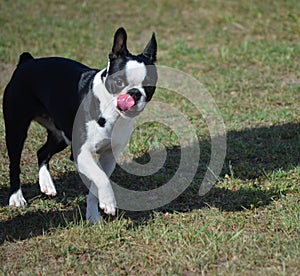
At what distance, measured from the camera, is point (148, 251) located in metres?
4.12

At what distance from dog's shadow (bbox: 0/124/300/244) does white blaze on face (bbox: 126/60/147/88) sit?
3.23 ft

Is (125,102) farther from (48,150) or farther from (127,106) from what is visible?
(48,150)

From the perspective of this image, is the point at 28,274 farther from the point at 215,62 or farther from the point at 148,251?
the point at 215,62

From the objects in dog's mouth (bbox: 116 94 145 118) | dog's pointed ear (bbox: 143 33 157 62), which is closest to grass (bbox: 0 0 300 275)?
dog's mouth (bbox: 116 94 145 118)

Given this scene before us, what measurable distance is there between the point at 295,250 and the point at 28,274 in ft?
5.27

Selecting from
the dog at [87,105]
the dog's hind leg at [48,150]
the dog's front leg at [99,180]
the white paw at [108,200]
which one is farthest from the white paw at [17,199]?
the white paw at [108,200]

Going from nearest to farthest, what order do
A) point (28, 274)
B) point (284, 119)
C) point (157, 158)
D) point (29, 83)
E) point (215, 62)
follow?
1. point (28, 274)
2. point (29, 83)
3. point (157, 158)
4. point (284, 119)
5. point (215, 62)

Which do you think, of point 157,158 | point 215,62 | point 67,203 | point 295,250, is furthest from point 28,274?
point 215,62

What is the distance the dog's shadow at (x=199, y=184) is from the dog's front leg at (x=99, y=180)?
0.35 meters

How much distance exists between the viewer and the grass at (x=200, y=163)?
13.3 feet

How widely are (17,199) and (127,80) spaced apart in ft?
4.61

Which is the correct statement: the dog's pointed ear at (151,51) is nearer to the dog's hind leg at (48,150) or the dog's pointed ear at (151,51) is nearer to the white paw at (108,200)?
the white paw at (108,200)

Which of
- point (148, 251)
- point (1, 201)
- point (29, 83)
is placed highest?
point (29, 83)

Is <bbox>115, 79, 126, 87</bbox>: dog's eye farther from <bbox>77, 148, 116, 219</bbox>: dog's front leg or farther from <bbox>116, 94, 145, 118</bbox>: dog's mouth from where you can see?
<bbox>77, 148, 116, 219</bbox>: dog's front leg
